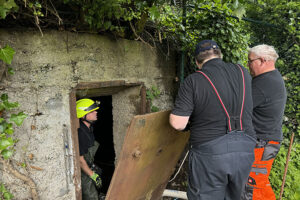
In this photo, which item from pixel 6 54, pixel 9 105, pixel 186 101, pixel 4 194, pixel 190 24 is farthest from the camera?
pixel 190 24

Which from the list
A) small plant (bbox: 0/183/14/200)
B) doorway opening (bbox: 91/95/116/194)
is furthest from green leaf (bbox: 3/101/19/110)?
doorway opening (bbox: 91/95/116/194)

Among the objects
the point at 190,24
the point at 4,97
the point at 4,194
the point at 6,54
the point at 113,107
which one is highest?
the point at 190,24

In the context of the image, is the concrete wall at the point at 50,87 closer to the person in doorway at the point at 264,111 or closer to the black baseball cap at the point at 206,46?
the black baseball cap at the point at 206,46

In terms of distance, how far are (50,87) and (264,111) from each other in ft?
6.78

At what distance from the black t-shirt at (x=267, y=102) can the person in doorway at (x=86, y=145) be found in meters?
1.78

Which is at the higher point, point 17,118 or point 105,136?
point 17,118

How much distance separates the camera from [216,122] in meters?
1.92

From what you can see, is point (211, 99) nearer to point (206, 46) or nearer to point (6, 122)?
point (206, 46)

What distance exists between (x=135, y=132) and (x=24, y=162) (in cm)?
93

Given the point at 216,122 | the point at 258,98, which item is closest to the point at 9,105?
the point at 216,122

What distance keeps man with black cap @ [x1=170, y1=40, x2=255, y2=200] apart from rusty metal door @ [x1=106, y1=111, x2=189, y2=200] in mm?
302

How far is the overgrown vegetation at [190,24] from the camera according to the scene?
1.84 meters

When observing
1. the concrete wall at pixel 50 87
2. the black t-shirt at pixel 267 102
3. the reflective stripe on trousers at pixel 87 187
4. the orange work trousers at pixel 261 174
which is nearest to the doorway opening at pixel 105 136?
the reflective stripe on trousers at pixel 87 187

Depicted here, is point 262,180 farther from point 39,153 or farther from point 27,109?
point 27,109
